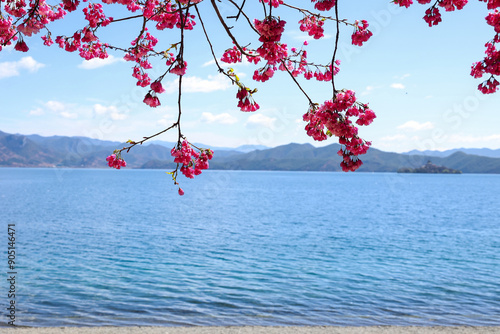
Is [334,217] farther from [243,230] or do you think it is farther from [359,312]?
[359,312]

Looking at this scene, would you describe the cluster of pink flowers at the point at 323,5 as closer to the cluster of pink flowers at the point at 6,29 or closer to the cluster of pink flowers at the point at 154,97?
the cluster of pink flowers at the point at 154,97

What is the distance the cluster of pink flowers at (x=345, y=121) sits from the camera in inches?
175

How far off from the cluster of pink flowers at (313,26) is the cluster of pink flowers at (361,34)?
64 centimetres

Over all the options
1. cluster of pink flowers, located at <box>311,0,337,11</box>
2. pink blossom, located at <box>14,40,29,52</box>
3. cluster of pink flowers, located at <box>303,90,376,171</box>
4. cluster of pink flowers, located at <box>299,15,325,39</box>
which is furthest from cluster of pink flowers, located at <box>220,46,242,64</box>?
pink blossom, located at <box>14,40,29,52</box>

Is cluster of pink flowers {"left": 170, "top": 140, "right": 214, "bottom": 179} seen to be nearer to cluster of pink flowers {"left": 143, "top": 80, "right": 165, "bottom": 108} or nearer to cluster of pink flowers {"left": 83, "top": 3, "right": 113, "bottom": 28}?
cluster of pink flowers {"left": 143, "top": 80, "right": 165, "bottom": 108}

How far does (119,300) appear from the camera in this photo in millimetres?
18484

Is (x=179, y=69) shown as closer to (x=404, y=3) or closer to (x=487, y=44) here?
(x=404, y=3)

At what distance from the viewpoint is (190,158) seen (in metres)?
5.29

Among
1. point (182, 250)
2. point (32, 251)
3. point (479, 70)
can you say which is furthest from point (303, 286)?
point (32, 251)

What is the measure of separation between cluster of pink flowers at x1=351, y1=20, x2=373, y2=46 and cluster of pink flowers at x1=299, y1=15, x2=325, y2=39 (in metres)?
0.64

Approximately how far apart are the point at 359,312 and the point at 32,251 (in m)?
23.4

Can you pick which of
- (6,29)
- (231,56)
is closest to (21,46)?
(6,29)

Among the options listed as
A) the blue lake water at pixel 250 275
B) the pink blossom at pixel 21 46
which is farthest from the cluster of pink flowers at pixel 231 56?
the blue lake water at pixel 250 275

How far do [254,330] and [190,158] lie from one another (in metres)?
10.4
